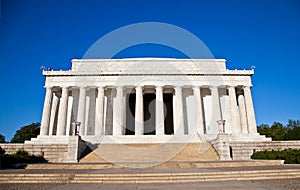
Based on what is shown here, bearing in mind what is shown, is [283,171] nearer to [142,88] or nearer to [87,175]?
[87,175]

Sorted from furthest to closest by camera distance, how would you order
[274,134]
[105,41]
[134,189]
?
1. [274,134]
2. [105,41]
3. [134,189]

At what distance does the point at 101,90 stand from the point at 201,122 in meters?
20.1

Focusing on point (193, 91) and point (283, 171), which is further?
point (193, 91)

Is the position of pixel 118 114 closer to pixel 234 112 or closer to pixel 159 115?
pixel 159 115

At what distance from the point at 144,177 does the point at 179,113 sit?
103ft

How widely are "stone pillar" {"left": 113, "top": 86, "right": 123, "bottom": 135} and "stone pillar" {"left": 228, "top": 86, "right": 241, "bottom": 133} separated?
21.3m

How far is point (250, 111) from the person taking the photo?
43.3 meters

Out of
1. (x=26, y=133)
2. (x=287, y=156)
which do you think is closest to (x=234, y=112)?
(x=287, y=156)

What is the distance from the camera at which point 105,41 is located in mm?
19672

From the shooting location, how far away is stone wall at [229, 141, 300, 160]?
2753cm

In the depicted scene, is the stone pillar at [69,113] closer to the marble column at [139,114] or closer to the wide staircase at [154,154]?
the marble column at [139,114]

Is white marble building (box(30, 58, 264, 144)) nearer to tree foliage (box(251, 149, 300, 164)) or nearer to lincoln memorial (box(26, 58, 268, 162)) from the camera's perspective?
lincoln memorial (box(26, 58, 268, 162))

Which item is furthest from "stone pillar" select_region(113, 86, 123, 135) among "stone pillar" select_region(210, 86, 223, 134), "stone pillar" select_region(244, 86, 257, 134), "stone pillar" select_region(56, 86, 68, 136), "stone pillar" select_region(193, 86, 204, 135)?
"stone pillar" select_region(244, 86, 257, 134)

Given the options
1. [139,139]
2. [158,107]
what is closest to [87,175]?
[139,139]
